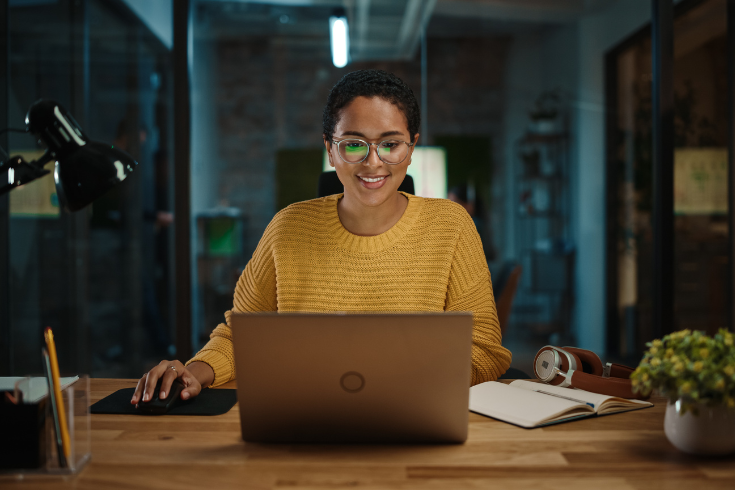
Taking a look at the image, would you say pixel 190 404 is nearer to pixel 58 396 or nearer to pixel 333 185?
pixel 58 396

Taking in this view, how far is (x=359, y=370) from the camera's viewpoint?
85cm

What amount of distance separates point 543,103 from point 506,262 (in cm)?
106

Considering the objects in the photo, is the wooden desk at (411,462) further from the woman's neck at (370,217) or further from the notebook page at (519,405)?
the woman's neck at (370,217)

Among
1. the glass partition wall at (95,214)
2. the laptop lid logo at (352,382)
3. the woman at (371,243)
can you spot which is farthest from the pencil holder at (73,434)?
the glass partition wall at (95,214)

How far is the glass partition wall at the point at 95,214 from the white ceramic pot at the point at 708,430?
3.10 meters

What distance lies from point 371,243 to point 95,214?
2462 millimetres

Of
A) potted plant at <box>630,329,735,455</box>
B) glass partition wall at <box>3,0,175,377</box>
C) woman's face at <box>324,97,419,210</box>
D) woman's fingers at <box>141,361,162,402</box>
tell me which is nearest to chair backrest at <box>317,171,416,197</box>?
woman's face at <box>324,97,419,210</box>

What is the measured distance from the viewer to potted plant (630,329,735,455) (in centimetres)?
81

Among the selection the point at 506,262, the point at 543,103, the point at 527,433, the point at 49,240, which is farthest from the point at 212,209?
the point at 527,433

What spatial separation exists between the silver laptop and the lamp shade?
31 cm

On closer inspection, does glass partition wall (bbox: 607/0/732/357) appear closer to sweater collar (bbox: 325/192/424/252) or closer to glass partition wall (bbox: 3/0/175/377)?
sweater collar (bbox: 325/192/424/252)

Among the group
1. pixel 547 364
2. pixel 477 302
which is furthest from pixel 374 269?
pixel 547 364

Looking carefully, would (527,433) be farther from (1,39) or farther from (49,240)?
(1,39)

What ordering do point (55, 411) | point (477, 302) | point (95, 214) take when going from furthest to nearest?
1. point (95, 214)
2. point (477, 302)
3. point (55, 411)
